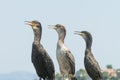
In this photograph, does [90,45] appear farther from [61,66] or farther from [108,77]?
[108,77]

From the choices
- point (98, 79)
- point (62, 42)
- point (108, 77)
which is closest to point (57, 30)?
point (62, 42)

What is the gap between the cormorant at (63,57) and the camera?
81.8 feet

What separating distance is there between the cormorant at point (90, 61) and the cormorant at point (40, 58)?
5.02ft

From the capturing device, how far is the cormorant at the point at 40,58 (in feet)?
79.2

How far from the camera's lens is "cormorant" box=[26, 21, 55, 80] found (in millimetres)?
24125

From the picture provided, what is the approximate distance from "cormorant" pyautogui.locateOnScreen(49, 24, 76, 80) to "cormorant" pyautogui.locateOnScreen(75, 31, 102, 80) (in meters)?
0.60

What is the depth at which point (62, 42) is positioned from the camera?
25.1 metres

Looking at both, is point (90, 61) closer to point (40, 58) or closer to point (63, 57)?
point (63, 57)

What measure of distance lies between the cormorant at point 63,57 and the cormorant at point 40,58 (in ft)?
2.62

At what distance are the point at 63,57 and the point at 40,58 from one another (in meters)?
1.22

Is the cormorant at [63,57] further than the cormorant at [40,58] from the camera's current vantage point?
Yes

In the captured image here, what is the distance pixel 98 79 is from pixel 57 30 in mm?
2415

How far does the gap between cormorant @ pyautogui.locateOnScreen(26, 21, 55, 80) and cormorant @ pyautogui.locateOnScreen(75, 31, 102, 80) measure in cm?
153

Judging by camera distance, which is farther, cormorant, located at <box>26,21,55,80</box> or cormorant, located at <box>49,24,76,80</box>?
cormorant, located at <box>49,24,76,80</box>
